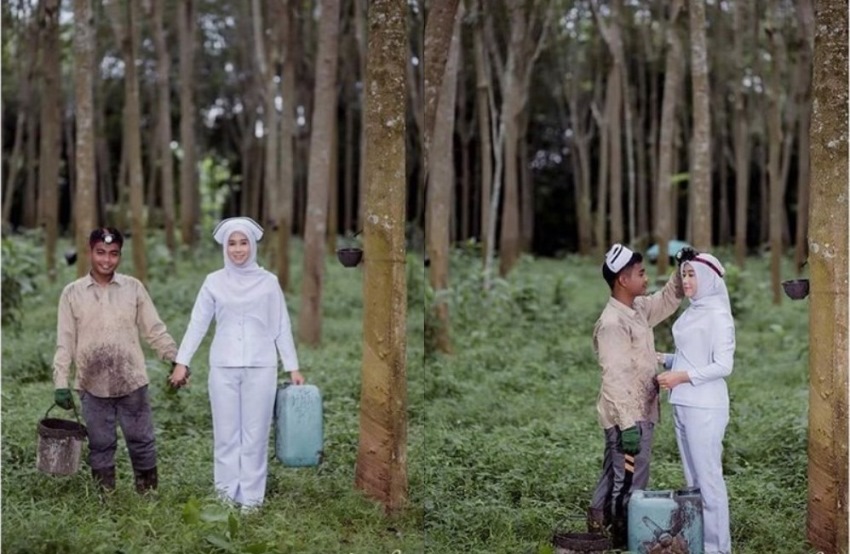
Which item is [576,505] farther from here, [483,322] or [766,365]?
[483,322]

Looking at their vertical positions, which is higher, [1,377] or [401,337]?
[401,337]

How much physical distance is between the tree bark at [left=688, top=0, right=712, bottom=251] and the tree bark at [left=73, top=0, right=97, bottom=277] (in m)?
5.98

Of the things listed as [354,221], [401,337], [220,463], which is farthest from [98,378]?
[354,221]

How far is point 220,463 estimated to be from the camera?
19.5 feet

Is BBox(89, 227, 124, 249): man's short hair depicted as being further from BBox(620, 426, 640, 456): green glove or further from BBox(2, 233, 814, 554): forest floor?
BBox(620, 426, 640, 456): green glove

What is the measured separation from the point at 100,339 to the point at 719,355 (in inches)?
128

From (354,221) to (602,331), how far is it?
28090 mm

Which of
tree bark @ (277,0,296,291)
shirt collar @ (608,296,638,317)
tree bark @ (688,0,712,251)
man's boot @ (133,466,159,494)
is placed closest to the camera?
shirt collar @ (608,296,638,317)

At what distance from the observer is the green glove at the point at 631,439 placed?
201 inches

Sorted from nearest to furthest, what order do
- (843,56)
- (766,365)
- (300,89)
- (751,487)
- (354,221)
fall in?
1. (843,56)
2. (751,487)
3. (766,365)
4. (300,89)
5. (354,221)

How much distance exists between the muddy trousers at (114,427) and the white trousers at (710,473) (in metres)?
2.92

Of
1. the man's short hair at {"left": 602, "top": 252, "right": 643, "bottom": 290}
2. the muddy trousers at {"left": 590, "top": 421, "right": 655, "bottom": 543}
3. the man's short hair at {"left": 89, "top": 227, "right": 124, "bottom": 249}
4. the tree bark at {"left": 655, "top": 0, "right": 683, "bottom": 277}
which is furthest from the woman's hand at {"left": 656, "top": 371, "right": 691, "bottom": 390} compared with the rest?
the tree bark at {"left": 655, "top": 0, "right": 683, "bottom": 277}

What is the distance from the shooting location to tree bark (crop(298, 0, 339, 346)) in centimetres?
1105

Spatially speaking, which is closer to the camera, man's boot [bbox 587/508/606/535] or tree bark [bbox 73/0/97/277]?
man's boot [bbox 587/508/606/535]
